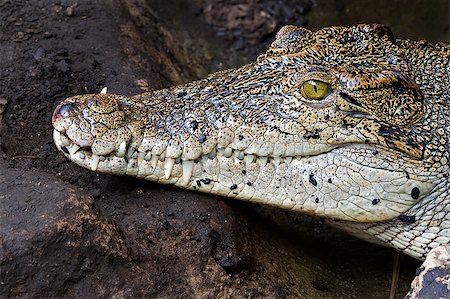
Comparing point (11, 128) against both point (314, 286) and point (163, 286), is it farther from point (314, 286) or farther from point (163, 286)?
point (314, 286)

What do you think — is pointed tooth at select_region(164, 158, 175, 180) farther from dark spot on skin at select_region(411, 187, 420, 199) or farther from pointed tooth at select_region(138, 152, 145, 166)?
dark spot on skin at select_region(411, 187, 420, 199)

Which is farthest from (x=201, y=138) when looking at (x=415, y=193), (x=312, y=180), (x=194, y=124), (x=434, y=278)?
(x=434, y=278)

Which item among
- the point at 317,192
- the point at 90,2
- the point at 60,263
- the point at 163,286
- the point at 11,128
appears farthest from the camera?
the point at 90,2

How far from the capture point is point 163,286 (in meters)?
3.47

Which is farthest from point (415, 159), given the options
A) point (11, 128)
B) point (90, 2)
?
point (90, 2)

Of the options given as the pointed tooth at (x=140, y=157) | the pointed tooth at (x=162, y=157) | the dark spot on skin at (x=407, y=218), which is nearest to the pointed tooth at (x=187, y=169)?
the pointed tooth at (x=162, y=157)

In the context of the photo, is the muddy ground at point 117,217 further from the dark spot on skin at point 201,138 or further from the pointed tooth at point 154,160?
the dark spot on skin at point 201,138

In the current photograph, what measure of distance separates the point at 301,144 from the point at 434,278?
1.04 m

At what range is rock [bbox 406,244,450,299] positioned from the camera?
286 cm

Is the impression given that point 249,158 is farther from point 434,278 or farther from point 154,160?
point 434,278

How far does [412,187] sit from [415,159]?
5.7 inches

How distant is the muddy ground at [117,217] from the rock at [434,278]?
0.99m

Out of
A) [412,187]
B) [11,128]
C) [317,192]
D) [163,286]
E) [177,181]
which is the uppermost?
[412,187]

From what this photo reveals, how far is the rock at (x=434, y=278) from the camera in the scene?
286cm
